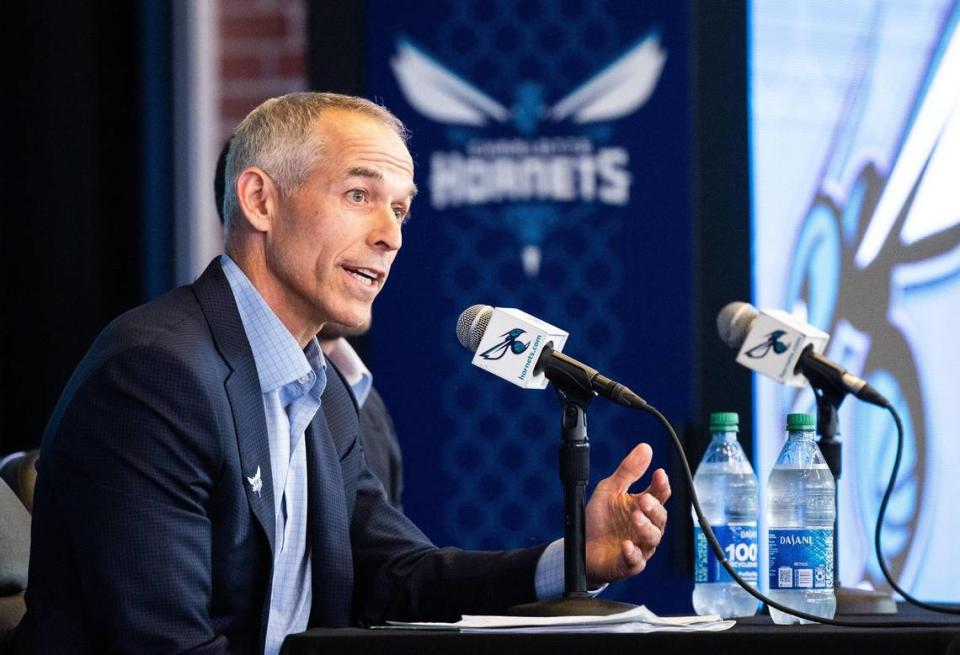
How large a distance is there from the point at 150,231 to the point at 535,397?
1.20 m

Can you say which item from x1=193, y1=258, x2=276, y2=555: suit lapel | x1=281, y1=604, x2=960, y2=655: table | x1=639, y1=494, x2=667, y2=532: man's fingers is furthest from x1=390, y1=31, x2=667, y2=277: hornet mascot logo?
x1=281, y1=604, x2=960, y2=655: table

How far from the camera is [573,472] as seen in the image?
1579 millimetres

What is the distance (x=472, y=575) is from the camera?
189cm

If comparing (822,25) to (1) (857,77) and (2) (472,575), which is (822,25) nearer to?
(1) (857,77)

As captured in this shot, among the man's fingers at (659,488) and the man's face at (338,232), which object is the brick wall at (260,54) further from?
the man's fingers at (659,488)

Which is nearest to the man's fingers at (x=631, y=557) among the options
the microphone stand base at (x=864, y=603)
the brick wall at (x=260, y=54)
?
the microphone stand base at (x=864, y=603)

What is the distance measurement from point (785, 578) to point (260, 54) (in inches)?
107

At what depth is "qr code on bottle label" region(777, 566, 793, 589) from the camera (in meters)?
1.64

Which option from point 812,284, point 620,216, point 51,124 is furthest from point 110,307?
point 812,284

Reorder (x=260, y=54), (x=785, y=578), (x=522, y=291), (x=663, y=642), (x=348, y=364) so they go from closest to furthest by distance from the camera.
Result: (x=663, y=642)
(x=785, y=578)
(x=348, y=364)
(x=522, y=291)
(x=260, y=54)

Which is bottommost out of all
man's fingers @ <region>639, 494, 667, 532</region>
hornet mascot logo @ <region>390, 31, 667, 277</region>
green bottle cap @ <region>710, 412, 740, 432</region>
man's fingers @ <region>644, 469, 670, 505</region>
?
man's fingers @ <region>639, 494, 667, 532</region>

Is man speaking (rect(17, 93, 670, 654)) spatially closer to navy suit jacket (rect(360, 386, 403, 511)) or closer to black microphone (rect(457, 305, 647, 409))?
black microphone (rect(457, 305, 647, 409))

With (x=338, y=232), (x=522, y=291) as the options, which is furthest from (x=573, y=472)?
(x=522, y=291)

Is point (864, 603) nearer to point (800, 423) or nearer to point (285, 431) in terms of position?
point (800, 423)
